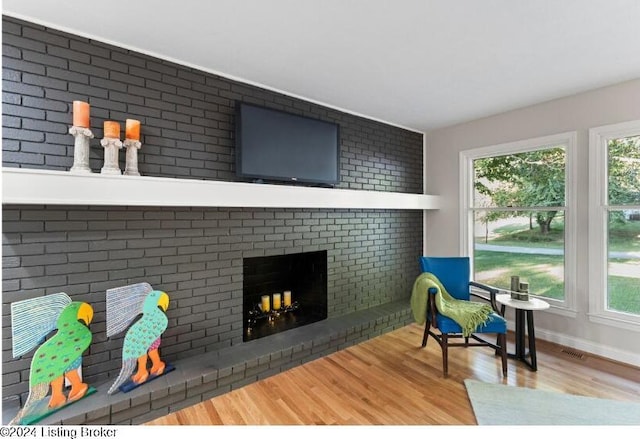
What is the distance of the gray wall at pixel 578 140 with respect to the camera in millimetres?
2639

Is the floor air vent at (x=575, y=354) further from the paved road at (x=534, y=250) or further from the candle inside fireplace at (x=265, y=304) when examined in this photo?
the candle inside fireplace at (x=265, y=304)

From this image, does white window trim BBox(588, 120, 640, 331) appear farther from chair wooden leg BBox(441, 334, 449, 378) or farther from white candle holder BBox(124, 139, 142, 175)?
white candle holder BBox(124, 139, 142, 175)

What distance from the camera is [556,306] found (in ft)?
10.0

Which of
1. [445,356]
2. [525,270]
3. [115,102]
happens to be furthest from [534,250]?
[115,102]

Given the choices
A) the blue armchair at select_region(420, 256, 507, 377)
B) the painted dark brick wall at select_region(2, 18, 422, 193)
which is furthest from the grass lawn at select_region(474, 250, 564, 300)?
the painted dark brick wall at select_region(2, 18, 422, 193)

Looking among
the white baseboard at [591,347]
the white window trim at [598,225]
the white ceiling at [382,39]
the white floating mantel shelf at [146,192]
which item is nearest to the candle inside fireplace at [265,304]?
the white floating mantel shelf at [146,192]

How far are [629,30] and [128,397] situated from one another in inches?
149

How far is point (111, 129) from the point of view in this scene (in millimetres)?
1927

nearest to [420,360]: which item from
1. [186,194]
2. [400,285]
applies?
[400,285]

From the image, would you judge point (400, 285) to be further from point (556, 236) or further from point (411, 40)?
A: point (411, 40)

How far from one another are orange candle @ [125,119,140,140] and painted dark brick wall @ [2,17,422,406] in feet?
0.47

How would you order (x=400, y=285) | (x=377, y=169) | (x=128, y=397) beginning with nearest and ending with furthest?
(x=128, y=397)
(x=377, y=169)
(x=400, y=285)

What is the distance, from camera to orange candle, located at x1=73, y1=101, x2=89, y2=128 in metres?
1.82

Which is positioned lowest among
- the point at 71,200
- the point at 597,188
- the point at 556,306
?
the point at 556,306
